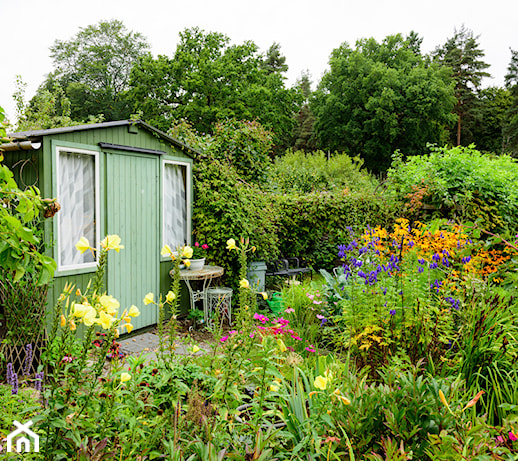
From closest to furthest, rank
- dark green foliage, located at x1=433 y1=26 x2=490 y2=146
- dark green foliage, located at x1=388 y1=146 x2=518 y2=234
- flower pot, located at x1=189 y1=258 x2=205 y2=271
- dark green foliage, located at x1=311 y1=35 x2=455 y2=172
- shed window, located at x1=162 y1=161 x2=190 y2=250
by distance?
flower pot, located at x1=189 y1=258 x2=205 y2=271 → shed window, located at x1=162 y1=161 x2=190 y2=250 → dark green foliage, located at x1=388 y1=146 x2=518 y2=234 → dark green foliage, located at x1=311 y1=35 x2=455 y2=172 → dark green foliage, located at x1=433 y1=26 x2=490 y2=146

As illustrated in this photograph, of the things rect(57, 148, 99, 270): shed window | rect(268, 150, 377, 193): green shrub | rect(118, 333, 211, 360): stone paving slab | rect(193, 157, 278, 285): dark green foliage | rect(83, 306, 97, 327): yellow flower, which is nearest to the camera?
rect(83, 306, 97, 327): yellow flower

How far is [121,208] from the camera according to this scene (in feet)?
17.2

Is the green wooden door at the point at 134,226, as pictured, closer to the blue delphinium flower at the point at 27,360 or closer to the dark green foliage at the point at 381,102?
the blue delphinium flower at the point at 27,360

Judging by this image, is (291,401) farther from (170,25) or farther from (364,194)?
(170,25)

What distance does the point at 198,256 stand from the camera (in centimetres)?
612

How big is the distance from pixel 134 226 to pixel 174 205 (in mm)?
890

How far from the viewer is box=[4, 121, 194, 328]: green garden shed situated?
4418 millimetres

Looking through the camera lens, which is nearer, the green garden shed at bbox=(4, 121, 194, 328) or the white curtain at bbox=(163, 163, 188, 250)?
the green garden shed at bbox=(4, 121, 194, 328)

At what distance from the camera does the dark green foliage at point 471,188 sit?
686 centimetres

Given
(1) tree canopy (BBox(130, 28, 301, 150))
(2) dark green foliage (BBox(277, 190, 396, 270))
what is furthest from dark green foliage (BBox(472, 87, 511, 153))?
(2) dark green foliage (BBox(277, 190, 396, 270))

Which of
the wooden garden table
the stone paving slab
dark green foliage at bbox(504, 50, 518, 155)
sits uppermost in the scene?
dark green foliage at bbox(504, 50, 518, 155)

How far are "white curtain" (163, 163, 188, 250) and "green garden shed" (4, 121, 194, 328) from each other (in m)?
0.02

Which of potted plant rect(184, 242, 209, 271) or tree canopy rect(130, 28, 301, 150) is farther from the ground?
tree canopy rect(130, 28, 301, 150)

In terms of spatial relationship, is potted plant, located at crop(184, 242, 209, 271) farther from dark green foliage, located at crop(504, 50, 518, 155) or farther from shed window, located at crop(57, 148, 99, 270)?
dark green foliage, located at crop(504, 50, 518, 155)
